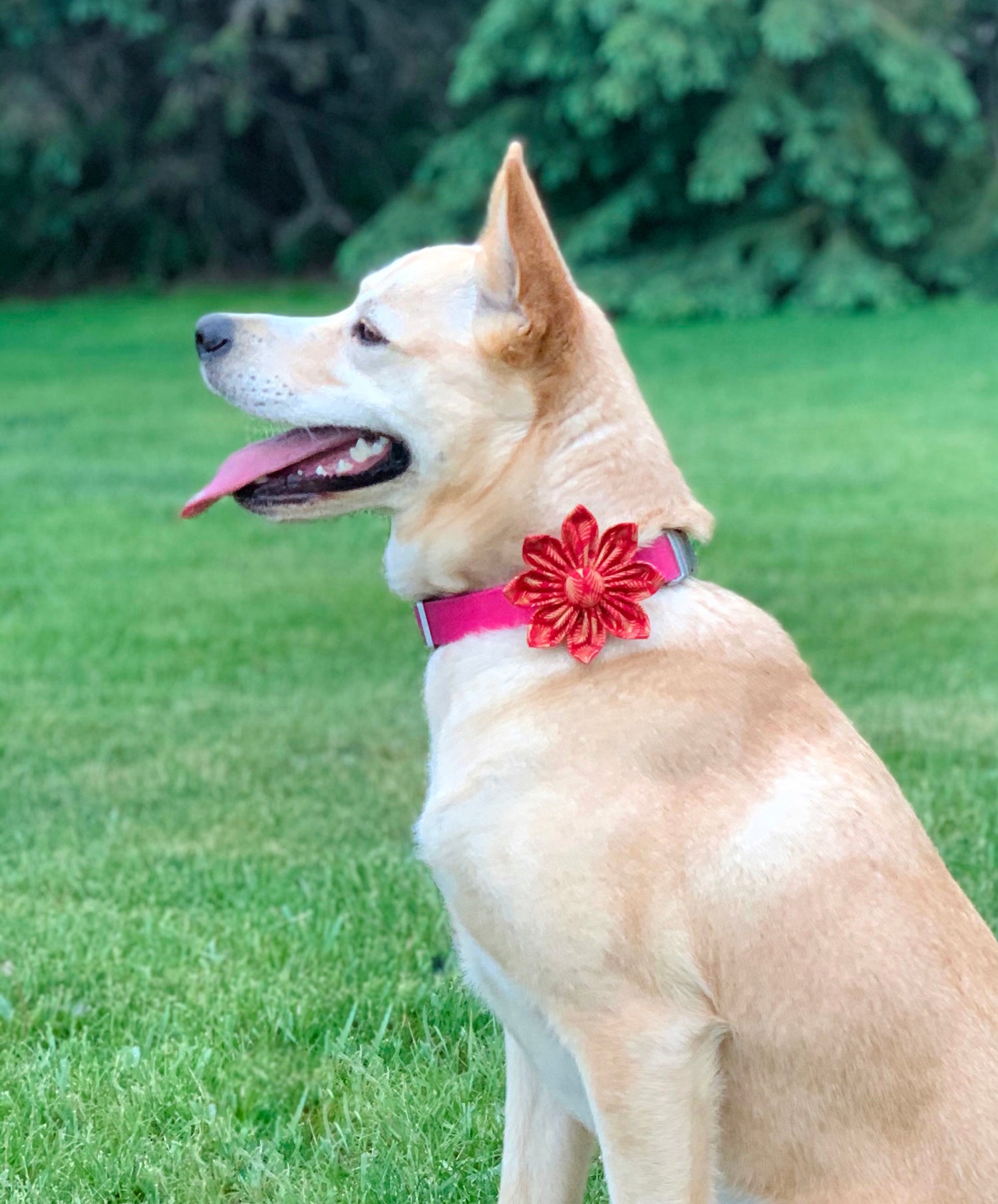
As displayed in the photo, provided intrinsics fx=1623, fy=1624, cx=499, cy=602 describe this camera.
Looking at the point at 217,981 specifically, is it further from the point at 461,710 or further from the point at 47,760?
the point at 47,760

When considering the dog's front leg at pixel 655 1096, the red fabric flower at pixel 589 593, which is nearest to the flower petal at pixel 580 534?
the red fabric flower at pixel 589 593

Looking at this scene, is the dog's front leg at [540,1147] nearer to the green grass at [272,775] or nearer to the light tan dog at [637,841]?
the light tan dog at [637,841]

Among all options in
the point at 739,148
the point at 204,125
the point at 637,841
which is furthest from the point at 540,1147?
the point at 204,125

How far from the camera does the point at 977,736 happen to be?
5457 mm

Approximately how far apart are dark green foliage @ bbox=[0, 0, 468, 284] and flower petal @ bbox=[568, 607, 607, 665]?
2214 centimetres

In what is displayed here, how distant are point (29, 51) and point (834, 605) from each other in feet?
66.2

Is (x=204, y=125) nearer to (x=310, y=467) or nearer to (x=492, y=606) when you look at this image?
(x=310, y=467)

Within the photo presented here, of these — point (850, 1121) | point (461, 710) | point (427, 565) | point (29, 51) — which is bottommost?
point (850, 1121)

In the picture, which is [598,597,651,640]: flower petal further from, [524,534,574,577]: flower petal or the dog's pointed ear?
the dog's pointed ear

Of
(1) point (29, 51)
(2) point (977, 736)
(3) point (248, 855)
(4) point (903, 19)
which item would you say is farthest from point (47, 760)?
(1) point (29, 51)

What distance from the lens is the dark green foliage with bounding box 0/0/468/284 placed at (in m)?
23.4

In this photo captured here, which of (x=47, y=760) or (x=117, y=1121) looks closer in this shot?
(x=117, y=1121)

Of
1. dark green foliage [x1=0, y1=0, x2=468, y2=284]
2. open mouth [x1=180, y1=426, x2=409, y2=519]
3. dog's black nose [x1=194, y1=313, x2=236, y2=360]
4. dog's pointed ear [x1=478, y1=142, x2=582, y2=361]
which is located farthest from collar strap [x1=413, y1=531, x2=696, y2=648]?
dark green foliage [x1=0, y1=0, x2=468, y2=284]

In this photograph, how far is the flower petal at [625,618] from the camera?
2383mm
